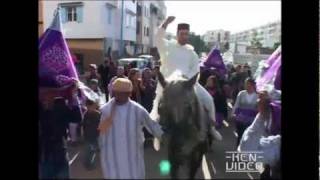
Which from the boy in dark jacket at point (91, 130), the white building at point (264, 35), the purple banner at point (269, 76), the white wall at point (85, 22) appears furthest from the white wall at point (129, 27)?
the purple banner at point (269, 76)

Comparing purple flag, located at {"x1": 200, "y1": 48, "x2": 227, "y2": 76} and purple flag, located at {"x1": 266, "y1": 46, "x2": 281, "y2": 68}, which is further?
purple flag, located at {"x1": 200, "y1": 48, "x2": 227, "y2": 76}

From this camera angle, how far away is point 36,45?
2.44 metres

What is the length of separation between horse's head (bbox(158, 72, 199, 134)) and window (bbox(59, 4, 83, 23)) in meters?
0.60

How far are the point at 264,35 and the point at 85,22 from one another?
1102 millimetres

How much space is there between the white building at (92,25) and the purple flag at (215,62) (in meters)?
0.48

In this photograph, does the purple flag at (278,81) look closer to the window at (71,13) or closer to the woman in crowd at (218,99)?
the woman in crowd at (218,99)

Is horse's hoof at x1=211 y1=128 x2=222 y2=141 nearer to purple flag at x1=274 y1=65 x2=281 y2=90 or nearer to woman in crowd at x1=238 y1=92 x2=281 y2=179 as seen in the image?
woman in crowd at x1=238 y1=92 x2=281 y2=179

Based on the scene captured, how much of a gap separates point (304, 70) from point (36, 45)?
1.55 m

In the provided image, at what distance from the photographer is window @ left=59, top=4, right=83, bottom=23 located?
256 centimetres

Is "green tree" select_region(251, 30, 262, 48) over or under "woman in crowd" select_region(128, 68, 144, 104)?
over

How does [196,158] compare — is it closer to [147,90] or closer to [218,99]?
[218,99]

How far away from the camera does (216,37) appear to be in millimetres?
2654

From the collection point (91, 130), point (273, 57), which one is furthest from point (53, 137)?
point (273, 57)

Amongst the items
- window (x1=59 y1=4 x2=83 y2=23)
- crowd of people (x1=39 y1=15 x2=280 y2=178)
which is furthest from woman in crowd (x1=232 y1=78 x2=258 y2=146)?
window (x1=59 y1=4 x2=83 y2=23)
